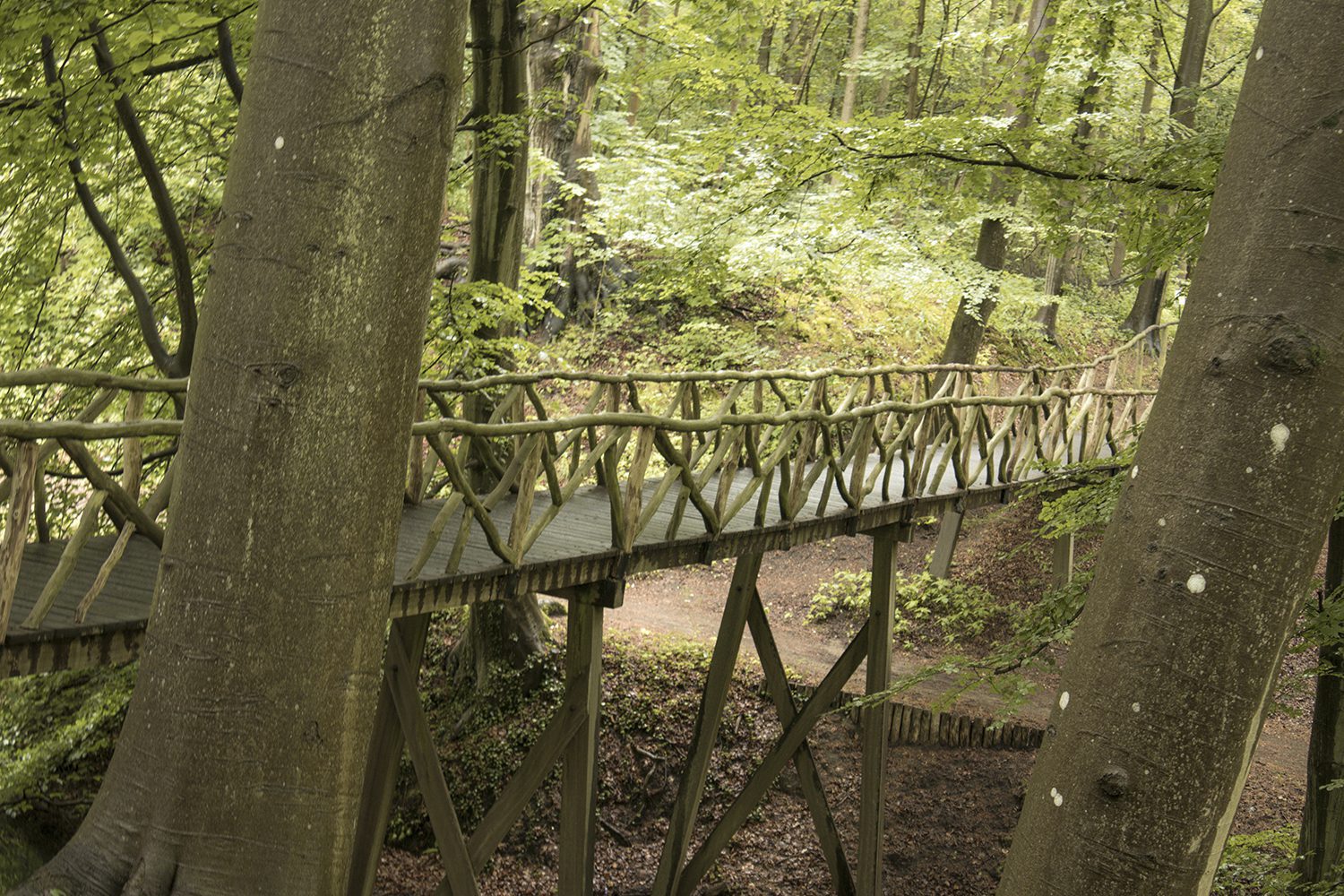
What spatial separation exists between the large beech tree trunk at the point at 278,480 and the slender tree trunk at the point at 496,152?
5401 millimetres

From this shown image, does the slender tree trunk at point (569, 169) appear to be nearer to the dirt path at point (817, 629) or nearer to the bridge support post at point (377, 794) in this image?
the dirt path at point (817, 629)

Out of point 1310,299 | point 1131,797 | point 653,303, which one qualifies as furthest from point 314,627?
point 653,303

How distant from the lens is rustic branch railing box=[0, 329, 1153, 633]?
3.85 metres

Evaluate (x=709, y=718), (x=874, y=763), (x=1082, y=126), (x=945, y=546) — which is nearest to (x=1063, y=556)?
(x=945, y=546)

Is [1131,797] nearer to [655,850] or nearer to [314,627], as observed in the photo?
[314,627]

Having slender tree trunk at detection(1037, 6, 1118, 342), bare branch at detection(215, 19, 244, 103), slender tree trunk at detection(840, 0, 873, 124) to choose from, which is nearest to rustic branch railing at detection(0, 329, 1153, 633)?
bare branch at detection(215, 19, 244, 103)

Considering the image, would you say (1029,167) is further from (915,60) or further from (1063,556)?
(915,60)

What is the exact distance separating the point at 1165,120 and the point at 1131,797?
906 centimetres

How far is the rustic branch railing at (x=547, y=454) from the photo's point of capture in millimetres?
3854

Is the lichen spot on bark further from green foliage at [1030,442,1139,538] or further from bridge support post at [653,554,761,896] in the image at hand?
bridge support post at [653,554,761,896]

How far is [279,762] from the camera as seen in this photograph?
7.04ft

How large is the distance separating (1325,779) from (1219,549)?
2.86 m

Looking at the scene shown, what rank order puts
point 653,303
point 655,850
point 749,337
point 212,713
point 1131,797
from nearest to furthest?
point 1131,797, point 212,713, point 655,850, point 749,337, point 653,303

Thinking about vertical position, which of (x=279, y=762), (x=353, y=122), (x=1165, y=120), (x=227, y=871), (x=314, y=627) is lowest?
(x=227, y=871)
